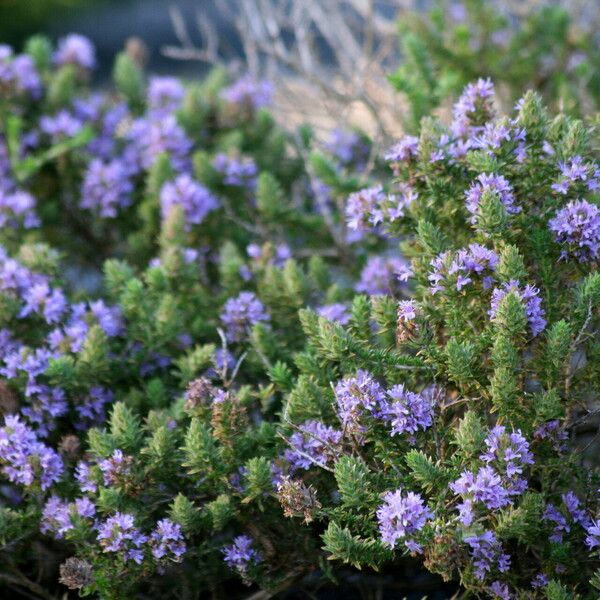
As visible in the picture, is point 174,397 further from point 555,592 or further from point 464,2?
point 464,2

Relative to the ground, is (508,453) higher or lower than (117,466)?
higher

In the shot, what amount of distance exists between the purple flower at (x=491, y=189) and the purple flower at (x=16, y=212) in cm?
169

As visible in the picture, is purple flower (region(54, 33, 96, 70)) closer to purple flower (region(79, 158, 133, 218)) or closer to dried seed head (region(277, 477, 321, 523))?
purple flower (region(79, 158, 133, 218))

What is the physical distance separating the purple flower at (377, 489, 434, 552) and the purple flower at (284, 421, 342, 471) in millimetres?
223

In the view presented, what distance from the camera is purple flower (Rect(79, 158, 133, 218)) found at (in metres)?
3.44

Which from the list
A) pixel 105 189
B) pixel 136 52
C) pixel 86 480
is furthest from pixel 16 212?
pixel 86 480

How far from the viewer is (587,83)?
3994 mm

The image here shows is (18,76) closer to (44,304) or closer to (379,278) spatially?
(44,304)

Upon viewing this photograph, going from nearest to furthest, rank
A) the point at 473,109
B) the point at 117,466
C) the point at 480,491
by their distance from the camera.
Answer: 1. the point at 480,491
2. the point at 117,466
3. the point at 473,109

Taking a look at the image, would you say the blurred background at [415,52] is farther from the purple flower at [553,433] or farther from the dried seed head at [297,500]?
→ the dried seed head at [297,500]

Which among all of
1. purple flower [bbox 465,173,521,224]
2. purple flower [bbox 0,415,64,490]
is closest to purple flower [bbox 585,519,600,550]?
purple flower [bbox 465,173,521,224]

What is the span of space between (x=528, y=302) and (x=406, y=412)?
346 mm

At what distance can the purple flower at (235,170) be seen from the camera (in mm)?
3367

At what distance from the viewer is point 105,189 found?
3455 millimetres
